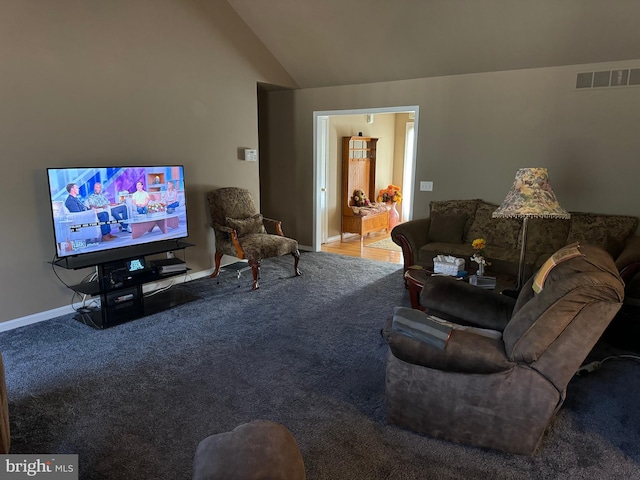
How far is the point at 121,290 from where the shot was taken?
388 cm

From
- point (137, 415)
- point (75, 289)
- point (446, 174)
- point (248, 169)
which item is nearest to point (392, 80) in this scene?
point (446, 174)

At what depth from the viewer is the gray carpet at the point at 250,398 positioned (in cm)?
210

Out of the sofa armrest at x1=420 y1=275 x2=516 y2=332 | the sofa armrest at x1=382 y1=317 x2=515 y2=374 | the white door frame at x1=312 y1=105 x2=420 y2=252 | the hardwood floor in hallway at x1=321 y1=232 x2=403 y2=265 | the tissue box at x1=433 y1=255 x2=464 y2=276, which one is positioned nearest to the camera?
the sofa armrest at x1=382 y1=317 x2=515 y2=374

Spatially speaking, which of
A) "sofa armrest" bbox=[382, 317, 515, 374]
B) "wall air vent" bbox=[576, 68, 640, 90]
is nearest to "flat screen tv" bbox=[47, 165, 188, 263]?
"sofa armrest" bbox=[382, 317, 515, 374]

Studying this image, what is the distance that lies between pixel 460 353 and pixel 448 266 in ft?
5.03

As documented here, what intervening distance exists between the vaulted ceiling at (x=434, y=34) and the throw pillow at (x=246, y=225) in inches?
86.4

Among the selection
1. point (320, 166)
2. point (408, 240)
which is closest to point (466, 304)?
point (408, 240)

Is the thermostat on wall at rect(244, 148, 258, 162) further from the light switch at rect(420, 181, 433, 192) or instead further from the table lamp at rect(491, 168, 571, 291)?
the table lamp at rect(491, 168, 571, 291)

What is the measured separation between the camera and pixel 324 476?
2021 mm

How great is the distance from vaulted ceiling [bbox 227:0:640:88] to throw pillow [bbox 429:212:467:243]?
65.4 inches

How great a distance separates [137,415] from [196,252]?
279 centimetres

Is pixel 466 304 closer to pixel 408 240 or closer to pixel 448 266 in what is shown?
pixel 448 266

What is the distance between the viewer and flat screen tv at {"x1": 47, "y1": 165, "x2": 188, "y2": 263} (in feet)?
11.6

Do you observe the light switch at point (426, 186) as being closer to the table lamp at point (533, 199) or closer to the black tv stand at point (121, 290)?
the table lamp at point (533, 199)
